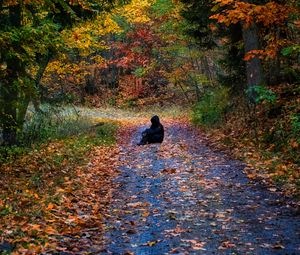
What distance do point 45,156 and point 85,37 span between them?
7.42 meters

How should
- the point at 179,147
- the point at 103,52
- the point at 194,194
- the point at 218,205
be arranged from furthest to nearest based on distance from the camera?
the point at 103,52
the point at 179,147
the point at 194,194
the point at 218,205

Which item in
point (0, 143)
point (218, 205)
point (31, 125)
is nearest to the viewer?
point (218, 205)

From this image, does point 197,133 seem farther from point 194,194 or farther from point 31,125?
point 194,194

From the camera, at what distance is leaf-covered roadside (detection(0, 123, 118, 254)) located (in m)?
6.77

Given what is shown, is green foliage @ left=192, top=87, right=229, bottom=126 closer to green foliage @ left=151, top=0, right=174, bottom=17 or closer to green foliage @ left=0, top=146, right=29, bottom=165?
green foliage @ left=151, top=0, right=174, bottom=17

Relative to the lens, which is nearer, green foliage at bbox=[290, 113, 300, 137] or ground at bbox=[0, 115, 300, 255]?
ground at bbox=[0, 115, 300, 255]

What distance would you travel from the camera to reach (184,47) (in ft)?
95.8

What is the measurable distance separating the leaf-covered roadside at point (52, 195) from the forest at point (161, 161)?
0.03 meters

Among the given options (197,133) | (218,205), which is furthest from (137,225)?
(197,133)

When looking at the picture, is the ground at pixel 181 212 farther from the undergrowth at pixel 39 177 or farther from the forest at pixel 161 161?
the undergrowth at pixel 39 177

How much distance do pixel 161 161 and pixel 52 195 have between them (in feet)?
16.4

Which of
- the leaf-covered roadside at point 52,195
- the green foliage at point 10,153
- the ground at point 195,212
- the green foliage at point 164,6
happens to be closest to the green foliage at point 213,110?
the leaf-covered roadside at point 52,195

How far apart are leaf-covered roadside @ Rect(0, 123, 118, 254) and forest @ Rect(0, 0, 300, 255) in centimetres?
3

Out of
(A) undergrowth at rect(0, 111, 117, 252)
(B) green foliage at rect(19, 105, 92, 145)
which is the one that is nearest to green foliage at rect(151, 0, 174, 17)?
(B) green foliage at rect(19, 105, 92, 145)
